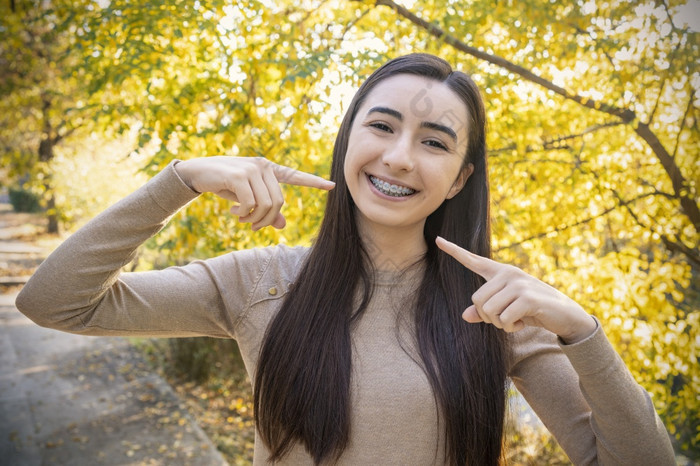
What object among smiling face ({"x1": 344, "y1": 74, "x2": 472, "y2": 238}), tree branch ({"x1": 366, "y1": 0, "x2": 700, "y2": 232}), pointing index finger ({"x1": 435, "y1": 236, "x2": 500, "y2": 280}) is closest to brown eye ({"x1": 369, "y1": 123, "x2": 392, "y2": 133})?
smiling face ({"x1": 344, "y1": 74, "x2": 472, "y2": 238})

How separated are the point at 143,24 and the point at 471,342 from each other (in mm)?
2411

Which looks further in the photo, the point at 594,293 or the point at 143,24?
the point at 594,293

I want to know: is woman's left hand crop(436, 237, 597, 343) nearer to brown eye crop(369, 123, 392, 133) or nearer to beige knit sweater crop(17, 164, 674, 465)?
beige knit sweater crop(17, 164, 674, 465)

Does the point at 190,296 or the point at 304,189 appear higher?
the point at 304,189

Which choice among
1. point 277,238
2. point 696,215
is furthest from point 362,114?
point 696,215

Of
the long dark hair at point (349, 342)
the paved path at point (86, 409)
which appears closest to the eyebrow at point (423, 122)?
the long dark hair at point (349, 342)

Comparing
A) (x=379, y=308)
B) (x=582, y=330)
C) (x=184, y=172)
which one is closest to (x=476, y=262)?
(x=582, y=330)

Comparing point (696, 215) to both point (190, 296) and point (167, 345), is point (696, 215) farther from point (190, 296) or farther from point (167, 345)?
point (167, 345)

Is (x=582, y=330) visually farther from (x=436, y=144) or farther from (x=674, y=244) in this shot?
(x=674, y=244)

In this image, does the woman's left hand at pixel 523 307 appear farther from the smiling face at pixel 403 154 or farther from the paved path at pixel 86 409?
the paved path at pixel 86 409

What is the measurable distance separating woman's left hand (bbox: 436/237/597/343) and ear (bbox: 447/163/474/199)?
0.51 m

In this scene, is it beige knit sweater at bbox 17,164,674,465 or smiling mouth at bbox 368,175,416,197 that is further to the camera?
smiling mouth at bbox 368,175,416,197

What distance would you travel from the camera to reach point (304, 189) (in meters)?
2.76

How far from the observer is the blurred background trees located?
260 centimetres
